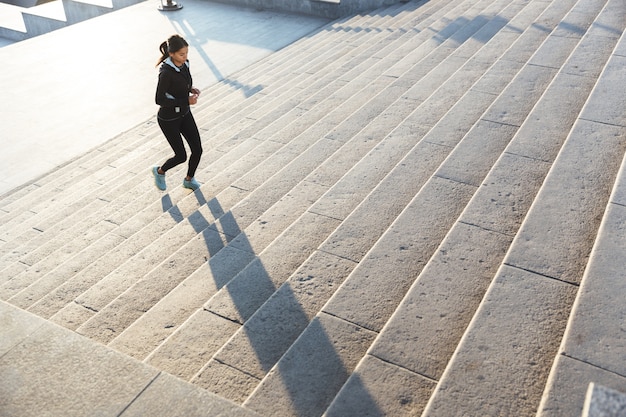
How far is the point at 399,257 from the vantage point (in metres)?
4.10

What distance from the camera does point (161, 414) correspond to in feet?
9.43

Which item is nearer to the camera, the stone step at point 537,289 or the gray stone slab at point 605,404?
the gray stone slab at point 605,404

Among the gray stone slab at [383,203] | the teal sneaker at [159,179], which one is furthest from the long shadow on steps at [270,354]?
the teal sneaker at [159,179]

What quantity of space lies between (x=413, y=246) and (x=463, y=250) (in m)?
0.39

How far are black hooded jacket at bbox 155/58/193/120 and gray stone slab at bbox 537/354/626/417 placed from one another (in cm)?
A: 421

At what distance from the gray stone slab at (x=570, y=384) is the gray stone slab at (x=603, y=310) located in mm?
52

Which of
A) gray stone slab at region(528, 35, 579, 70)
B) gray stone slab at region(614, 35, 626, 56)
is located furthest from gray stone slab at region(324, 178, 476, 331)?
gray stone slab at region(614, 35, 626, 56)

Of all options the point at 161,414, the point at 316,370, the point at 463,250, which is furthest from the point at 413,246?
the point at 161,414

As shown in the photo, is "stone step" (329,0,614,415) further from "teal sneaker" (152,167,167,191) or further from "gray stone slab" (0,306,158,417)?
"teal sneaker" (152,167,167,191)

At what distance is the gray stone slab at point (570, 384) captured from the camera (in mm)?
2760

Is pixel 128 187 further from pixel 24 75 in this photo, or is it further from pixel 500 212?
pixel 24 75

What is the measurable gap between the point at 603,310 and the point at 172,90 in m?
4.28

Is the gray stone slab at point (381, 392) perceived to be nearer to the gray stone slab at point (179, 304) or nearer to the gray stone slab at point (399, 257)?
the gray stone slab at point (399, 257)

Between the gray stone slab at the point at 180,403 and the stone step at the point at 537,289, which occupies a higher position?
the gray stone slab at the point at 180,403
